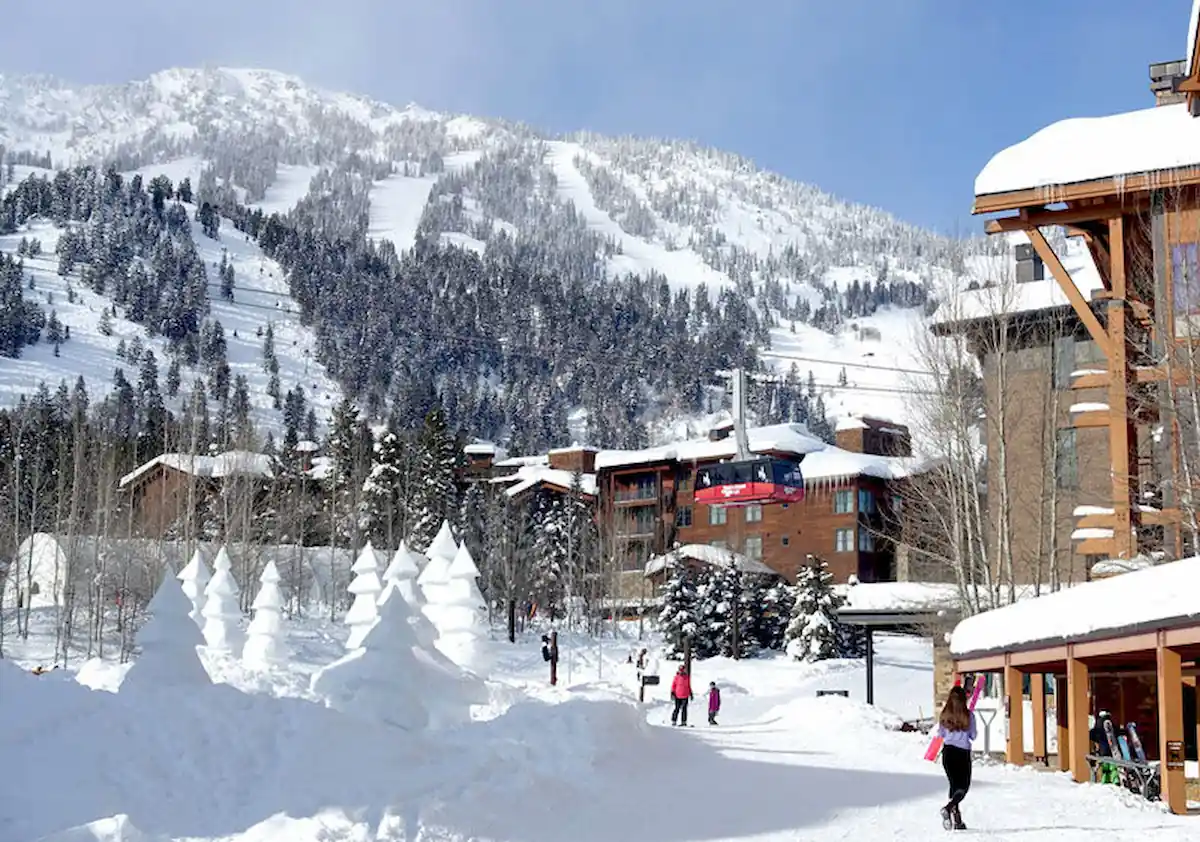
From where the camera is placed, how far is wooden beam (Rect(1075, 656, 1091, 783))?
656 inches

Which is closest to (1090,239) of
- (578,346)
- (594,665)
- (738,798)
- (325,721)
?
(738,798)

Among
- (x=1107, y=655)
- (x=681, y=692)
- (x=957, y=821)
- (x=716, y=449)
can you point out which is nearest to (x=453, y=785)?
(x=957, y=821)

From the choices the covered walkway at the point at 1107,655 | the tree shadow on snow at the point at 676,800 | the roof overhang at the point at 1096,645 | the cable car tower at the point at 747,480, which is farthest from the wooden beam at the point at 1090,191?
the cable car tower at the point at 747,480

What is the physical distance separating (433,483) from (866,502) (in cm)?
2112

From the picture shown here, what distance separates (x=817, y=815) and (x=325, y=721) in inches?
213

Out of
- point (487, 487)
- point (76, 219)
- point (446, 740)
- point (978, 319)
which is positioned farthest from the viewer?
point (76, 219)

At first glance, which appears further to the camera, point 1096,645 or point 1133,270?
point 1133,270

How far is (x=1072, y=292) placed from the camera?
23438 millimetres

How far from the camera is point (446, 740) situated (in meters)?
16.1

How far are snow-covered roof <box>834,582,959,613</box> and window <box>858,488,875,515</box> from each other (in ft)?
92.0

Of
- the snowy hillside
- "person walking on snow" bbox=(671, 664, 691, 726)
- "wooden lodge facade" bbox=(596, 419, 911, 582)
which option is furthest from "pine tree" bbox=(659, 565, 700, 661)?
the snowy hillside

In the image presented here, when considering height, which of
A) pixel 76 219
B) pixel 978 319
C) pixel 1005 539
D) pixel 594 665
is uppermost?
pixel 76 219

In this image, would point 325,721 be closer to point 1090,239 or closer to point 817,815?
point 817,815

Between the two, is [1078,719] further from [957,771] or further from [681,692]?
[681,692]
